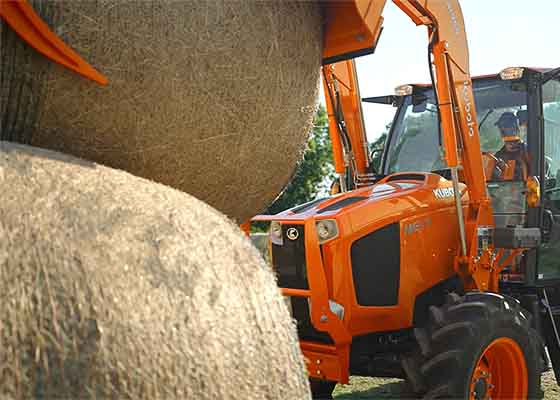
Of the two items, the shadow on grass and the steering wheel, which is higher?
the steering wheel

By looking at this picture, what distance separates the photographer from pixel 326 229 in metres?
3.89

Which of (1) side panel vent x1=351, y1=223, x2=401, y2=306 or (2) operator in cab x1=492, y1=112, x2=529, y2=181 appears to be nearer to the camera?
(1) side panel vent x1=351, y1=223, x2=401, y2=306

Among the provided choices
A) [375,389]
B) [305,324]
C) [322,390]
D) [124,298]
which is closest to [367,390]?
[375,389]

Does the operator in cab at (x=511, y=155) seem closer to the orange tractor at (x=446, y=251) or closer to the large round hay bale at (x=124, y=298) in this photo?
the orange tractor at (x=446, y=251)

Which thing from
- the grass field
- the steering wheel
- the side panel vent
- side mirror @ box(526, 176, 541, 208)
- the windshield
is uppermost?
the windshield

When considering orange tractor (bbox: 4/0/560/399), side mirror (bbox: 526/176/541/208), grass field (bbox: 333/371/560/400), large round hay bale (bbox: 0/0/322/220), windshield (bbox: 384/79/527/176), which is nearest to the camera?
large round hay bale (bbox: 0/0/322/220)

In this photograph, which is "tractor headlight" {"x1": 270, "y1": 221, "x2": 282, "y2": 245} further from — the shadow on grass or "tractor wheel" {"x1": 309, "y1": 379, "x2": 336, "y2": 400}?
the shadow on grass

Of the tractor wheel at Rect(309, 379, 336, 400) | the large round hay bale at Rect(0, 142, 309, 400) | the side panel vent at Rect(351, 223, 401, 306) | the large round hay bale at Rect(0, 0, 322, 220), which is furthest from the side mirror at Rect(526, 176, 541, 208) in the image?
the large round hay bale at Rect(0, 142, 309, 400)

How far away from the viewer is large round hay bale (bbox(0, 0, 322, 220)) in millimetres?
1853

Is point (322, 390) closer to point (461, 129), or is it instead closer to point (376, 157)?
point (461, 129)

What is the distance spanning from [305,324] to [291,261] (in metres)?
0.36

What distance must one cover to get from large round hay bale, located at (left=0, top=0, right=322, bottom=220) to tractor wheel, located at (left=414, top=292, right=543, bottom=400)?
1757 mm

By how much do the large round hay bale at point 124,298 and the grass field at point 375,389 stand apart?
3.12 m

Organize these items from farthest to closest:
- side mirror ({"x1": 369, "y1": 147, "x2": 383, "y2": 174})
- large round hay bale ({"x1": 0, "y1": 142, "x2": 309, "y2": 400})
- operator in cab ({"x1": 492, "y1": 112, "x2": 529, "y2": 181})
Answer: side mirror ({"x1": 369, "y1": 147, "x2": 383, "y2": 174}) → operator in cab ({"x1": 492, "y1": 112, "x2": 529, "y2": 181}) → large round hay bale ({"x1": 0, "y1": 142, "x2": 309, "y2": 400})
